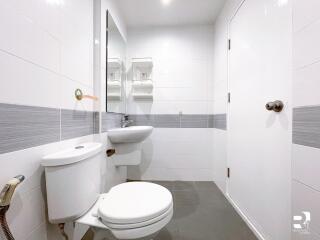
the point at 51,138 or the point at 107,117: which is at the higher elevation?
the point at 107,117

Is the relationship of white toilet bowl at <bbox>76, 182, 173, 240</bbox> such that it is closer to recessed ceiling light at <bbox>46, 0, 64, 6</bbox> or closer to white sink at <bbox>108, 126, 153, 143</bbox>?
white sink at <bbox>108, 126, 153, 143</bbox>

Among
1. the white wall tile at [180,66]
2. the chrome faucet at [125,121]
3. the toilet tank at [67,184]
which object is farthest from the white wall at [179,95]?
the toilet tank at [67,184]

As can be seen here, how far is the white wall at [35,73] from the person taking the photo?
0.63m

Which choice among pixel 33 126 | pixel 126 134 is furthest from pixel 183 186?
pixel 33 126

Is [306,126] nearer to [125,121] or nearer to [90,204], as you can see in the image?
[90,204]

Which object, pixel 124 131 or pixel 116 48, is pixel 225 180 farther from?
pixel 116 48

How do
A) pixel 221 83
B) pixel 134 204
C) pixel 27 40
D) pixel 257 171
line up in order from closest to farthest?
pixel 27 40 → pixel 134 204 → pixel 257 171 → pixel 221 83

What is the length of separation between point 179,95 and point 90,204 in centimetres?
176

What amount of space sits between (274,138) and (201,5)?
168cm

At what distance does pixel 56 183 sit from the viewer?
2.47ft

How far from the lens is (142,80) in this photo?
7.63 ft

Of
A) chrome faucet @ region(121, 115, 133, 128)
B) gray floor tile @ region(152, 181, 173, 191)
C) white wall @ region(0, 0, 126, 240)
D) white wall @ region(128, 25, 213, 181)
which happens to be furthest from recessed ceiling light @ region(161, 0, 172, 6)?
gray floor tile @ region(152, 181, 173, 191)

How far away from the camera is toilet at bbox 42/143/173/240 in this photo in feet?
2.44

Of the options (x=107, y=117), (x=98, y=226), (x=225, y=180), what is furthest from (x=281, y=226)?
(x=107, y=117)
